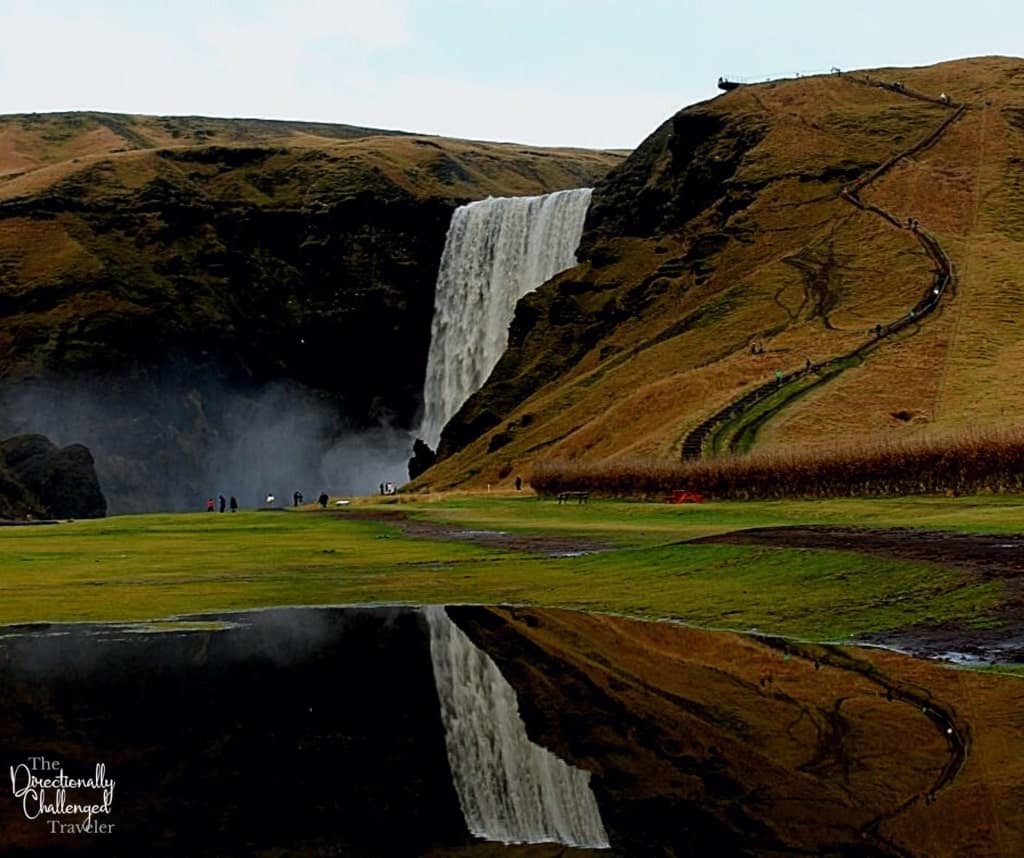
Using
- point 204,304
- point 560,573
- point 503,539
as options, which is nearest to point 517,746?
point 560,573

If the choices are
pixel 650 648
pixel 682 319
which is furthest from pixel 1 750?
pixel 682 319

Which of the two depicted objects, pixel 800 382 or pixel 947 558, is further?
pixel 800 382

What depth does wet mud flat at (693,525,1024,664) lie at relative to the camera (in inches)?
781

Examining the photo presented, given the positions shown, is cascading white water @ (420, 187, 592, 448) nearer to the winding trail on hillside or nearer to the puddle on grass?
the winding trail on hillside

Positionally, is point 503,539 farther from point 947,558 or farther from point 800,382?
point 800,382

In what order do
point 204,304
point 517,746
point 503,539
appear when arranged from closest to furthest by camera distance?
point 517,746 → point 503,539 → point 204,304

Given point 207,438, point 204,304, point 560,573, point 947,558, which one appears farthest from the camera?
point 207,438

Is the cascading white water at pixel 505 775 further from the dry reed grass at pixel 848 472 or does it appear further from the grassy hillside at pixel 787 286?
the grassy hillside at pixel 787 286

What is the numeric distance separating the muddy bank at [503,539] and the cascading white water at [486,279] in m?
61.9

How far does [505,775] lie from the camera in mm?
13867

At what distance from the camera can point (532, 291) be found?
122 metres

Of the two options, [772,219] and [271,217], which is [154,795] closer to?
[772,219]

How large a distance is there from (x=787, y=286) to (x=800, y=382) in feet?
69.9

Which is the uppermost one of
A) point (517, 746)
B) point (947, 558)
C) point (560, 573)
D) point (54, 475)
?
point (517, 746)
